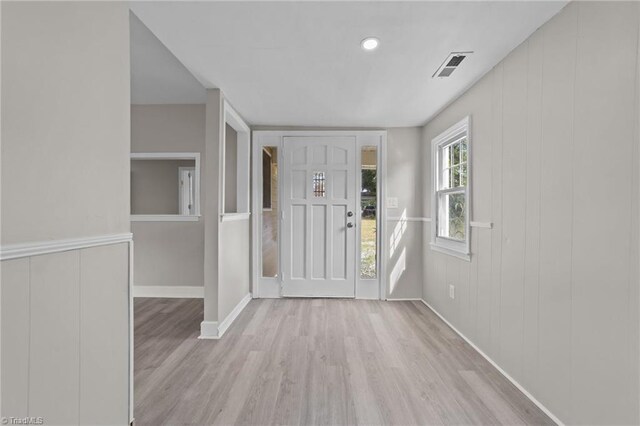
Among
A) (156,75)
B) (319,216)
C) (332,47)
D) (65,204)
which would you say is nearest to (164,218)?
(156,75)

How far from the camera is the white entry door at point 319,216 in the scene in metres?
3.81

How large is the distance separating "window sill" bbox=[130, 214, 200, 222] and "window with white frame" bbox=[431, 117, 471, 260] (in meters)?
2.87

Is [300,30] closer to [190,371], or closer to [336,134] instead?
[336,134]

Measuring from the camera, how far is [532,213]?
70.9 inches

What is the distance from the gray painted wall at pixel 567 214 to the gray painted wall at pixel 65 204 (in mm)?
2181

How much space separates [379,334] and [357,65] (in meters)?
2.26

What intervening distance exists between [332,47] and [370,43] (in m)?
0.24

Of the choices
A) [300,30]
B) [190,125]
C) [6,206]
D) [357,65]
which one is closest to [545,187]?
[357,65]

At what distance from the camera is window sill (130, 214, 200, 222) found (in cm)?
374

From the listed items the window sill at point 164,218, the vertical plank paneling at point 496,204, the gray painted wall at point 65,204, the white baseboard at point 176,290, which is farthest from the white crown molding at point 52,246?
the white baseboard at point 176,290

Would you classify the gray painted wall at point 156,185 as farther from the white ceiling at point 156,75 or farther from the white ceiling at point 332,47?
the white ceiling at point 332,47

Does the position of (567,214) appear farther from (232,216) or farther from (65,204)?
(232,216)

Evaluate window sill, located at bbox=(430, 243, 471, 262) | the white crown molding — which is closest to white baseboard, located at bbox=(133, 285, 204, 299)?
the white crown molding

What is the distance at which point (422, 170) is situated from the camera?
377 cm
